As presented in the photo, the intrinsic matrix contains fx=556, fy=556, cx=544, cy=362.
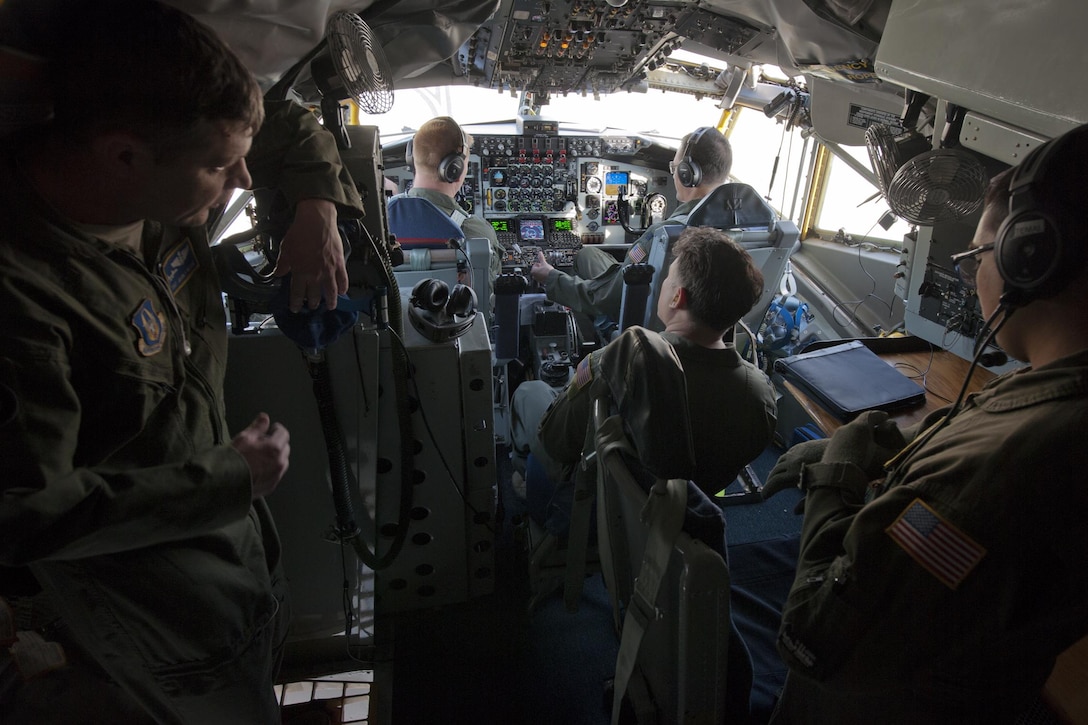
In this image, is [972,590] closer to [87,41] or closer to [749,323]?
[87,41]

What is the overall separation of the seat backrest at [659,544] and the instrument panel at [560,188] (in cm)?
308

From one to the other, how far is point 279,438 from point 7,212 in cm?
48

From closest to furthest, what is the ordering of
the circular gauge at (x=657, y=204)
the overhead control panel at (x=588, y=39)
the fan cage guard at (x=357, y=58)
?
the fan cage guard at (x=357, y=58) < the overhead control panel at (x=588, y=39) < the circular gauge at (x=657, y=204)

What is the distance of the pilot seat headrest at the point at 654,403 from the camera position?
115cm

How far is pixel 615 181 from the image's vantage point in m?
4.67

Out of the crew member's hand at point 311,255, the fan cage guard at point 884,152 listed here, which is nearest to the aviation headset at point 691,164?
the fan cage guard at point 884,152

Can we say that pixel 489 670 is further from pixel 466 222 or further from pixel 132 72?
pixel 466 222

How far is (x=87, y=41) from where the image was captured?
74cm

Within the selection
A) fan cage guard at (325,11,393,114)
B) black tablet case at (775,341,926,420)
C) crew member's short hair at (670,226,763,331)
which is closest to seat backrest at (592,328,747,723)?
crew member's short hair at (670,226,763,331)

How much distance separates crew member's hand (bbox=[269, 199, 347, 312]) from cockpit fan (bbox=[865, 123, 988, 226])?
6.08 feet

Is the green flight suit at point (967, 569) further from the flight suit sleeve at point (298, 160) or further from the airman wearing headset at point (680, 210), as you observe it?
the airman wearing headset at point (680, 210)

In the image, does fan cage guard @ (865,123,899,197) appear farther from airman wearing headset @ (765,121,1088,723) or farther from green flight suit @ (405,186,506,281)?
green flight suit @ (405,186,506,281)

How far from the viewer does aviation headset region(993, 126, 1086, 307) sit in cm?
78

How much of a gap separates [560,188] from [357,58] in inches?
123
